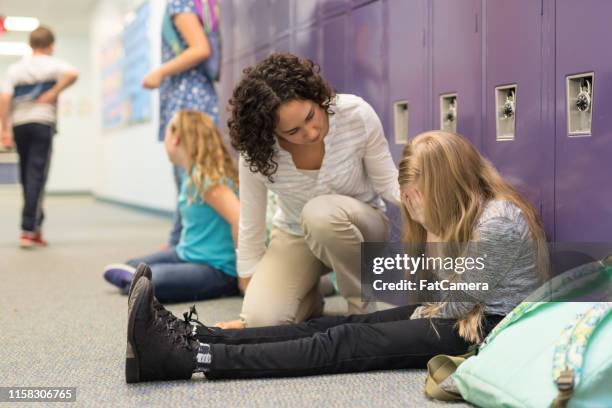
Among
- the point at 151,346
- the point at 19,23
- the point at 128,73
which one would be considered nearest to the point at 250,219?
the point at 151,346

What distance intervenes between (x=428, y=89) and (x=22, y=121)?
319 centimetres

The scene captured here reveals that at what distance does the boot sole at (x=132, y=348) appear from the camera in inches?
65.2

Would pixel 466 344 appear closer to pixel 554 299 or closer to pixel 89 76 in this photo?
pixel 554 299

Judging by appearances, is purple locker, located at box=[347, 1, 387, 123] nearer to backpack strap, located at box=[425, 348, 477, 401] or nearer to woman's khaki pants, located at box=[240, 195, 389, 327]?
woman's khaki pants, located at box=[240, 195, 389, 327]

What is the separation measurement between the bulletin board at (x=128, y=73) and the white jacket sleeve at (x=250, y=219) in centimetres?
549

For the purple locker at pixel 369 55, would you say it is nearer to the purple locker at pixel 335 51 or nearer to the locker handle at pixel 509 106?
the purple locker at pixel 335 51

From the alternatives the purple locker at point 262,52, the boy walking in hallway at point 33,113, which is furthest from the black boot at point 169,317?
the boy walking in hallway at point 33,113

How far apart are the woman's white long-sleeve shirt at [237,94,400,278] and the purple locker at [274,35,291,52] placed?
4.21ft

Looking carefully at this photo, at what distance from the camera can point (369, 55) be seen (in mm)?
2777

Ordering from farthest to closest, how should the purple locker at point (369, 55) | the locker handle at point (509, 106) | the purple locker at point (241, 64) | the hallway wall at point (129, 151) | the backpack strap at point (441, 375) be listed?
the hallway wall at point (129, 151) → the purple locker at point (241, 64) → the purple locker at point (369, 55) → the locker handle at point (509, 106) → the backpack strap at point (441, 375)

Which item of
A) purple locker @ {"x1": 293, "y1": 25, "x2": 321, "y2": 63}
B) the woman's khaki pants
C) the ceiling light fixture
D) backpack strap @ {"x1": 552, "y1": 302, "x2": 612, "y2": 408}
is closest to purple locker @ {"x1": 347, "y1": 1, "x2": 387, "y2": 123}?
purple locker @ {"x1": 293, "y1": 25, "x2": 321, "y2": 63}

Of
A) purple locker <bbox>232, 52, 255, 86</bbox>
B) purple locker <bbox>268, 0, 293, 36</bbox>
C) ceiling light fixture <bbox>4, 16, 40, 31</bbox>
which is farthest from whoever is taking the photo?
ceiling light fixture <bbox>4, 16, 40, 31</bbox>

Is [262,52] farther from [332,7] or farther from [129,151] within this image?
[129,151]

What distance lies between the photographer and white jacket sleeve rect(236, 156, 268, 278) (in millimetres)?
2273
